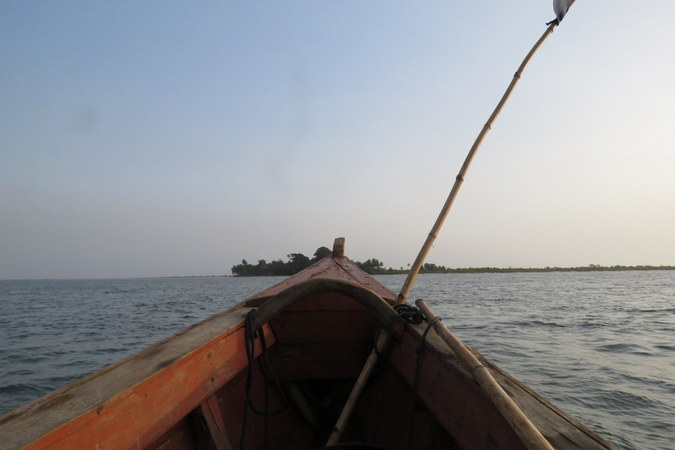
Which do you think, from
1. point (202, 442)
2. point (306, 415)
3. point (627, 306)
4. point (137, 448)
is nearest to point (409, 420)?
point (306, 415)

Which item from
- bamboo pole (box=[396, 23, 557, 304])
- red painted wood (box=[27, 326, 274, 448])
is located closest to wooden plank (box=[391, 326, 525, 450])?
bamboo pole (box=[396, 23, 557, 304])

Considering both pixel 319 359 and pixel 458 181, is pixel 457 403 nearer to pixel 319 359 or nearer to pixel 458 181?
pixel 319 359

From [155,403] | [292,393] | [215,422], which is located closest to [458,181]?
[292,393]

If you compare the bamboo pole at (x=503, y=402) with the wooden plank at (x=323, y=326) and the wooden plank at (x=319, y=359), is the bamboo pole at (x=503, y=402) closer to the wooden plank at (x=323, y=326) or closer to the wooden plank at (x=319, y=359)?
the wooden plank at (x=323, y=326)

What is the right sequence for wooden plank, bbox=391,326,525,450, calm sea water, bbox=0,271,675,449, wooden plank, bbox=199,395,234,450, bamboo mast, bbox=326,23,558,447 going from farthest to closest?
calm sea water, bbox=0,271,675,449 → bamboo mast, bbox=326,23,558,447 → wooden plank, bbox=199,395,234,450 → wooden plank, bbox=391,326,525,450

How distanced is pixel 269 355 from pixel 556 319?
15042 mm

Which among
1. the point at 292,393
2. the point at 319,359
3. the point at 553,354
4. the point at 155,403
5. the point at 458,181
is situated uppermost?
the point at 458,181

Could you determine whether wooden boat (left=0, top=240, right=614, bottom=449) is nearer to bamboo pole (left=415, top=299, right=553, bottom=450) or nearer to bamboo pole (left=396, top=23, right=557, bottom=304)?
bamboo pole (left=415, top=299, right=553, bottom=450)

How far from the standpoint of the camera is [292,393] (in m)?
2.99

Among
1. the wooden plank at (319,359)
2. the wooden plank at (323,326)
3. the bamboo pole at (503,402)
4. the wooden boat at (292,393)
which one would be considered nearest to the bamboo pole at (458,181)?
the wooden boat at (292,393)

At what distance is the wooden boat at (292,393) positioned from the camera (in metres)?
1.44

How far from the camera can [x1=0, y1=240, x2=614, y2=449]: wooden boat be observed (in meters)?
1.44

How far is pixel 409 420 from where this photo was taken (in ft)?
8.40

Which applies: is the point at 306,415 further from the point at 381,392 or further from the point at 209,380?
the point at 209,380
